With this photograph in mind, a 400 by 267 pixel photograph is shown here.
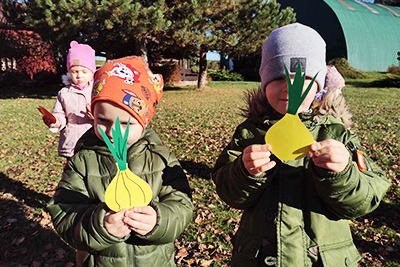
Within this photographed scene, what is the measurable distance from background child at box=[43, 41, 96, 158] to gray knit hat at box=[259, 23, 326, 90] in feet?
7.03

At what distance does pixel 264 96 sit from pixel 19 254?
3.33 m

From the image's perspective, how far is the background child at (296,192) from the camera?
4.16 ft

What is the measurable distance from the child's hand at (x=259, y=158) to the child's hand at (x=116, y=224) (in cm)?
55

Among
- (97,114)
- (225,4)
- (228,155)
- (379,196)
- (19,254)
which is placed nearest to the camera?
(379,196)

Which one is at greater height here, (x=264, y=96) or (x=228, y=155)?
(x=264, y=96)

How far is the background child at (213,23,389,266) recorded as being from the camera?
1269mm

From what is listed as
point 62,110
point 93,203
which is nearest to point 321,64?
point 93,203

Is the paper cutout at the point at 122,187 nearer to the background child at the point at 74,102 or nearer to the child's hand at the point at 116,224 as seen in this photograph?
the child's hand at the point at 116,224

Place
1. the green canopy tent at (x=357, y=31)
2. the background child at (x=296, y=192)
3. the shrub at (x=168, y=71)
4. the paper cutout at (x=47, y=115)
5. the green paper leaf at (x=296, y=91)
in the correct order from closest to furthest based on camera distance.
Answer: the green paper leaf at (x=296, y=91)
the background child at (x=296, y=192)
the paper cutout at (x=47, y=115)
the shrub at (x=168, y=71)
the green canopy tent at (x=357, y=31)

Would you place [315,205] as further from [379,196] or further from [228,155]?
[228,155]

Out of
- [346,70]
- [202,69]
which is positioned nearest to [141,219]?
[202,69]

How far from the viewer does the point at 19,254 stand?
327 centimetres

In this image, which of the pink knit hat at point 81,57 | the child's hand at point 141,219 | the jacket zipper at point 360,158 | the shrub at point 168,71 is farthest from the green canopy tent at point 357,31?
the child's hand at point 141,219

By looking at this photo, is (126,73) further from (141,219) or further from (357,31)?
(357,31)
